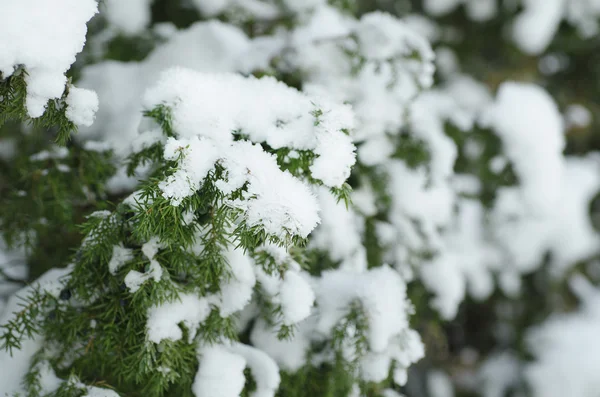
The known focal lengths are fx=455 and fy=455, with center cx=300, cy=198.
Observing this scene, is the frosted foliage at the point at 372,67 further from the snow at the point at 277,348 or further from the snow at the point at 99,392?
the snow at the point at 99,392

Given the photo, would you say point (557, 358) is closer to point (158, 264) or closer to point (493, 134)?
point (493, 134)

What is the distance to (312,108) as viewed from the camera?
1135 mm

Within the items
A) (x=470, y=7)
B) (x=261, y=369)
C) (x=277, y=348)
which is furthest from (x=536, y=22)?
(x=261, y=369)

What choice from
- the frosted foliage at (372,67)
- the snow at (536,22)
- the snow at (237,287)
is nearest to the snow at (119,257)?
the snow at (237,287)

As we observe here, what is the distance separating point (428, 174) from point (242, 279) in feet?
3.45

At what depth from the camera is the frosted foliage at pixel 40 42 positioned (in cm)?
89

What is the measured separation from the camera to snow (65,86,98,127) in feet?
3.29

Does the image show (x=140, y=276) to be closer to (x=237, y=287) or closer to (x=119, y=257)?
(x=119, y=257)

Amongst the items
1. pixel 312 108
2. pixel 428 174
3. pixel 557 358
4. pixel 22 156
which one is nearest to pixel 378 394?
→ pixel 428 174

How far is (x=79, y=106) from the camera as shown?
1003 mm

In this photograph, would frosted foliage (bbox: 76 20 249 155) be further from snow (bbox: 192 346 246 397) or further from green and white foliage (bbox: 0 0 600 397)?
snow (bbox: 192 346 246 397)

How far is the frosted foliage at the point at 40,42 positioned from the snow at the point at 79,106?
56 millimetres

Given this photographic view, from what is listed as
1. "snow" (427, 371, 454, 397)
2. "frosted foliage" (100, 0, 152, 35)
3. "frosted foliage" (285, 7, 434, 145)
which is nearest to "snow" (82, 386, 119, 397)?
"frosted foliage" (285, 7, 434, 145)

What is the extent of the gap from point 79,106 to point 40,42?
5.8 inches
